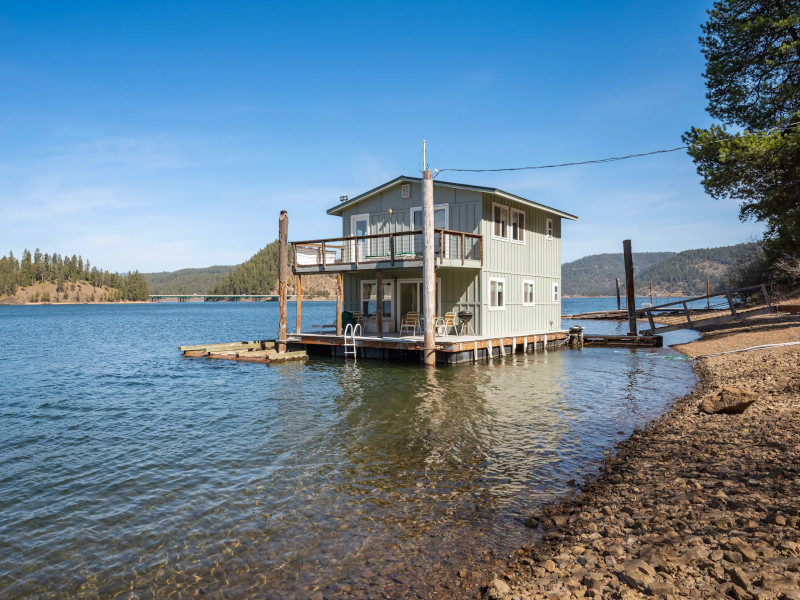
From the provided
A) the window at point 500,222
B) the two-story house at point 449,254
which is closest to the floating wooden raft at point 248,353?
the two-story house at point 449,254

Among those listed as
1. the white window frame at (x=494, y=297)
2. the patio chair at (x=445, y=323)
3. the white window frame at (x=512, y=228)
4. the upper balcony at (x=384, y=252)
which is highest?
the white window frame at (x=512, y=228)

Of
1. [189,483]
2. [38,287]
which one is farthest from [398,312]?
[38,287]

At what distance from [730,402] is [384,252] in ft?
53.0

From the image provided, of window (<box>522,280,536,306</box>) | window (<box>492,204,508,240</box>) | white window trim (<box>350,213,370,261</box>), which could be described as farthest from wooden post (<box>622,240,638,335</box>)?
white window trim (<box>350,213,370,261</box>)

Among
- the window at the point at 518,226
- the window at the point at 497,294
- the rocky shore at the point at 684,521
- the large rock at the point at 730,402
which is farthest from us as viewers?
the window at the point at 518,226

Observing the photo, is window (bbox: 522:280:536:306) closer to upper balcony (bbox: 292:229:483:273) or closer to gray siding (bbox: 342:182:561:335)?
gray siding (bbox: 342:182:561:335)

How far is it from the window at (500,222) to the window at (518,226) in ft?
2.25

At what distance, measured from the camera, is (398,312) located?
2412 centimetres

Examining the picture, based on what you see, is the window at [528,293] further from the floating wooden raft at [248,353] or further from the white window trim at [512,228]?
the floating wooden raft at [248,353]

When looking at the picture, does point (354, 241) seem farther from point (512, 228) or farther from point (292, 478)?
point (292, 478)

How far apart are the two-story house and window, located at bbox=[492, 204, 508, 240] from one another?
44mm

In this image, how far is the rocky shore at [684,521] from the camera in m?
4.02

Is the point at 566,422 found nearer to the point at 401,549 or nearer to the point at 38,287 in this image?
the point at 401,549

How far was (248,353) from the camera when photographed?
2283 cm
